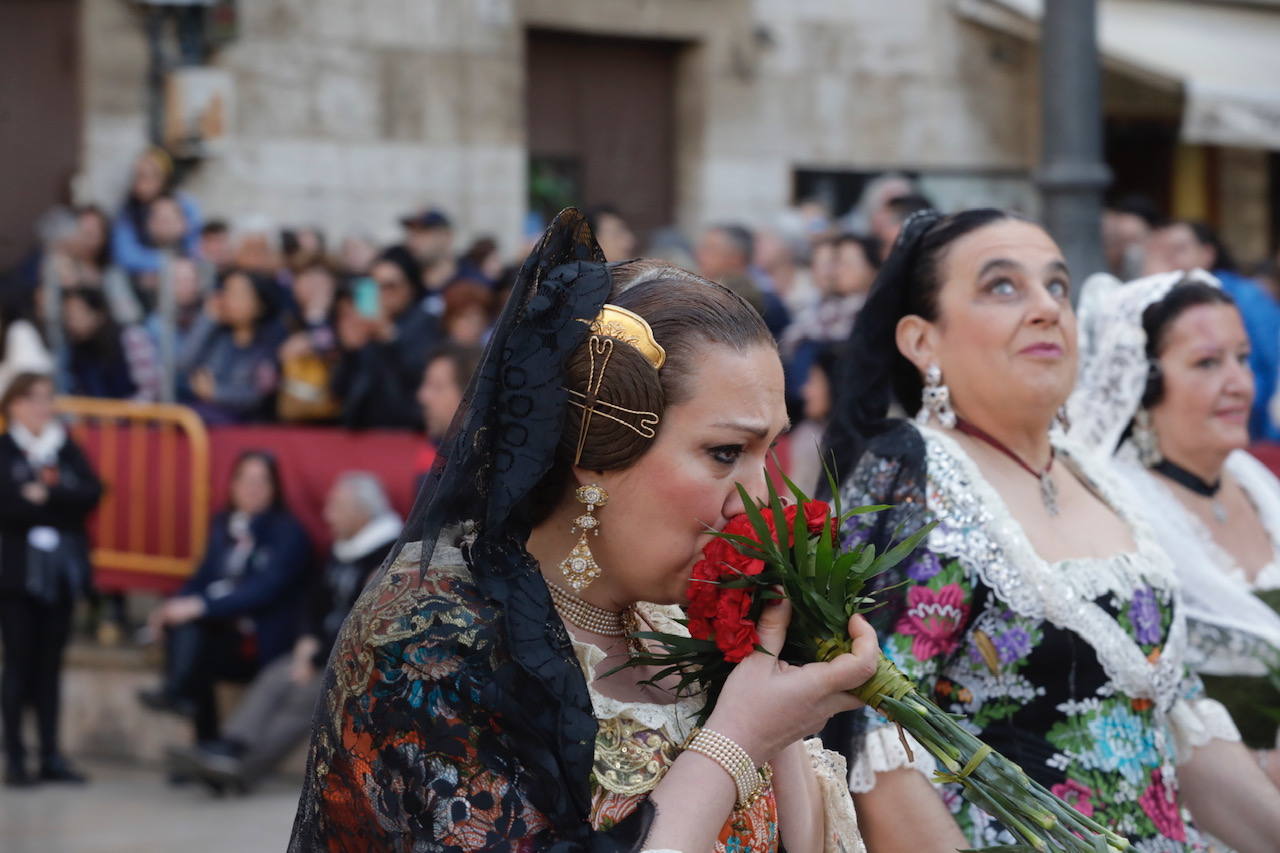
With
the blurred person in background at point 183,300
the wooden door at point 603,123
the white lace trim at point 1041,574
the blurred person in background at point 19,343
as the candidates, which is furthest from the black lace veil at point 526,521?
the wooden door at point 603,123

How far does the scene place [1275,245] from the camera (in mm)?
17812

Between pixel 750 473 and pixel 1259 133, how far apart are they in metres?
13.8

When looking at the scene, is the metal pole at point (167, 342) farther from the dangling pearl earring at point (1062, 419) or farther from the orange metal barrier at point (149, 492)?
the dangling pearl earring at point (1062, 419)

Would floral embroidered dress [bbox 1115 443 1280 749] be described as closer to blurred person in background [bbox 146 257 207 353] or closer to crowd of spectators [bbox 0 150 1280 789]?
crowd of spectators [bbox 0 150 1280 789]

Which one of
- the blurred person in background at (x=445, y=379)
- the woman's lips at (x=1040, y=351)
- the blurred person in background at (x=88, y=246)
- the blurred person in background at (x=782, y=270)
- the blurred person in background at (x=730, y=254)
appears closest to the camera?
the woman's lips at (x=1040, y=351)

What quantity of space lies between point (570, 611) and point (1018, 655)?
108 cm

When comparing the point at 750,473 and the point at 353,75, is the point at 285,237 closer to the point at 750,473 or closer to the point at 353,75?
the point at 353,75

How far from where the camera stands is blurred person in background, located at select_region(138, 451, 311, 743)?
888 cm

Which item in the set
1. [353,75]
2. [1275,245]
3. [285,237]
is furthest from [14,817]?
[1275,245]

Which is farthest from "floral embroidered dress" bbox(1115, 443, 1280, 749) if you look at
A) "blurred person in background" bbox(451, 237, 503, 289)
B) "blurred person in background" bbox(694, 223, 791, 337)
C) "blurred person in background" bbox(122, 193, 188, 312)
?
A: "blurred person in background" bbox(122, 193, 188, 312)

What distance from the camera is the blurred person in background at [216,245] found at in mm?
12094

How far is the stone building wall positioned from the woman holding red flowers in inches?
407

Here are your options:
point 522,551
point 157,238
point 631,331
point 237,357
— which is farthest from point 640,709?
point 157,238

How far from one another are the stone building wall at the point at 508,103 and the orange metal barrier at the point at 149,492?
3.74 m
